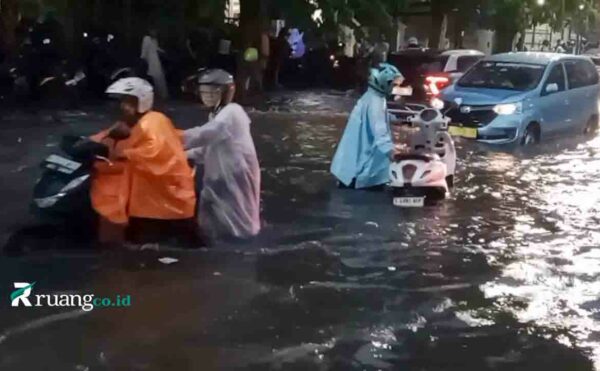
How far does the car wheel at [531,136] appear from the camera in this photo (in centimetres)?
1642

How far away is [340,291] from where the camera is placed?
7.59 metres

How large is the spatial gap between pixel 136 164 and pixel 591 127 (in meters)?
13.1

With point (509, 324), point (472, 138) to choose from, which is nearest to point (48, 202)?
point (509, 324)

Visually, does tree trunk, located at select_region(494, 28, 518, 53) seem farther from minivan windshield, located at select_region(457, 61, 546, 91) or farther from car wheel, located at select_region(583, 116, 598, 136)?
minivan windshield, located at select_region(457, 61, 546, 91)

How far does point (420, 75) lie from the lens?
22469 mm

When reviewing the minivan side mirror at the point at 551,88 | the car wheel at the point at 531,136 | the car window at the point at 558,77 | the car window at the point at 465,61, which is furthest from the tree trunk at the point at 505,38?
the car wheel at the point at 531,136

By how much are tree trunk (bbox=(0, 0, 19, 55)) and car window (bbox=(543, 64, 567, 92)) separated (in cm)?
1153

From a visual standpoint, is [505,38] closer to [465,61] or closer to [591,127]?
[465,61]

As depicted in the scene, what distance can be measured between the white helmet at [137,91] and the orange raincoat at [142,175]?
0.29 feet

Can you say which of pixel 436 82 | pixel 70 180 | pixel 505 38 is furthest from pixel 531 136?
pixel 505 38

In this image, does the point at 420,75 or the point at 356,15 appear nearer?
the point at 420,75

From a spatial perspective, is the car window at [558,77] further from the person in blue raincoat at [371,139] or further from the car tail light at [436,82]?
the person in blue raincoat at [371,139]

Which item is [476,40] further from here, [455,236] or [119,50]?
[455,236]

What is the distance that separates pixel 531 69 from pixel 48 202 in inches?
429
